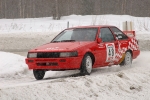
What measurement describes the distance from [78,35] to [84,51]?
1.22 m

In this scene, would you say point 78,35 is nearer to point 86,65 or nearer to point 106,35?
point 106,35

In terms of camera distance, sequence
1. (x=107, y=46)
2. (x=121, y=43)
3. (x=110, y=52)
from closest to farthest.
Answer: (x=107, y=46) < (x=110, y=52) < (x=121, y=43)

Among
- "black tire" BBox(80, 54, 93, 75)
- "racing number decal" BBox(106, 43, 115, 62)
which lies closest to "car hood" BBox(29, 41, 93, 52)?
"black tire" BBox(80, 54, 93, 75)

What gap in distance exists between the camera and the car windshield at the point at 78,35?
10.8 m

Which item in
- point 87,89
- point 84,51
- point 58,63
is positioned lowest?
point 87,89

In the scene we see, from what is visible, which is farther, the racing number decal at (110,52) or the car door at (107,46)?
the racing number decal at (110,52)

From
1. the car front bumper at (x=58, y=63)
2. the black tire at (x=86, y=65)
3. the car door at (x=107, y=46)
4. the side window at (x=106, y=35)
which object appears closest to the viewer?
the car front bumper at (x=58, y=63)

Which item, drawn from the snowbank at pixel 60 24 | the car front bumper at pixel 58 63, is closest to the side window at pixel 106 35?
the car front bumper at pixel 58 63

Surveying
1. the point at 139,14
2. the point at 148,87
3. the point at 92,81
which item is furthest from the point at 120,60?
the point at 139,14

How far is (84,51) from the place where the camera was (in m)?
9.85

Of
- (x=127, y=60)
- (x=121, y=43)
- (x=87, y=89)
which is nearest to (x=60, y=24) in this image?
(x=127, y=60)

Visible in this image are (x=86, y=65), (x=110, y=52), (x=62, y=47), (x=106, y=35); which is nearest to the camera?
(x=62, y=47)

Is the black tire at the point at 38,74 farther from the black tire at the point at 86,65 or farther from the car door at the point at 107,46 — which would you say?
the car door at the point at 107,46

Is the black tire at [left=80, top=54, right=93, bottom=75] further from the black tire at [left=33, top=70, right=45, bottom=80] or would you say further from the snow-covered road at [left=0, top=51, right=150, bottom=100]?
the black tire at [left=33, top=70, right=45, bottom=80]
